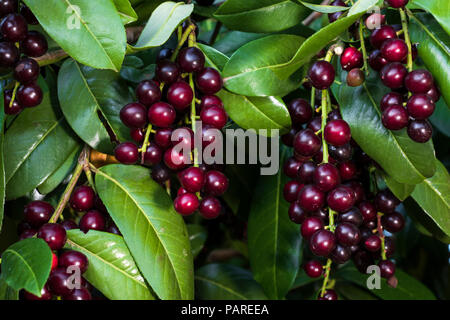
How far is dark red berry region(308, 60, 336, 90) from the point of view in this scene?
0.71 m

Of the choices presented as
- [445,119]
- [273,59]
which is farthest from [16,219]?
[445,119]

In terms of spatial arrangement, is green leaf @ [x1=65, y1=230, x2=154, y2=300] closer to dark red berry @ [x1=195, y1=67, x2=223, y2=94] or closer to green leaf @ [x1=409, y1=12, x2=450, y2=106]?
dark red berry @ [x1=195, y1=67, x2=223, y2=94]

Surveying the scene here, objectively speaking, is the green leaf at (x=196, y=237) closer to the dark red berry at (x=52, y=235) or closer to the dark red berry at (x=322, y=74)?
the dark red berry at (x=52, y=235)

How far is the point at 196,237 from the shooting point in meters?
1.30

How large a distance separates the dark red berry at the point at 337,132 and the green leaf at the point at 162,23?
0.25 m

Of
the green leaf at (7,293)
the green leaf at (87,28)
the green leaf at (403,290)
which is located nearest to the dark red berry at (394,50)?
the green leaf at (87,28)

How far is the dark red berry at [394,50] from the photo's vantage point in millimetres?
694

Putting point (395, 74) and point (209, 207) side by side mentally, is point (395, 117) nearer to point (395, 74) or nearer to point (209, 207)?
point (395, 74)

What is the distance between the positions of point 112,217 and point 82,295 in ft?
0.41

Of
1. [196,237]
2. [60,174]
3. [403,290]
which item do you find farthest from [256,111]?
[403,290]

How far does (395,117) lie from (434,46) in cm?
13

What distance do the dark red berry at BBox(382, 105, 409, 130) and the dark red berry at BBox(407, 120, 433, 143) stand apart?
0.04ft

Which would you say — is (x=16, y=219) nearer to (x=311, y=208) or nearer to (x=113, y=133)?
(x=113, y=133)

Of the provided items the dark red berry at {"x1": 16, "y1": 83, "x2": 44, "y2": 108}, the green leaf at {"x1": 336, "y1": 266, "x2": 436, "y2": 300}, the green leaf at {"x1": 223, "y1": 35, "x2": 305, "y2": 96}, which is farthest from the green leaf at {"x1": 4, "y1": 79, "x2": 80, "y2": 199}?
the green leaf at {"x1": 336, "y1": 266, "x2": 436, "y2": 300}
